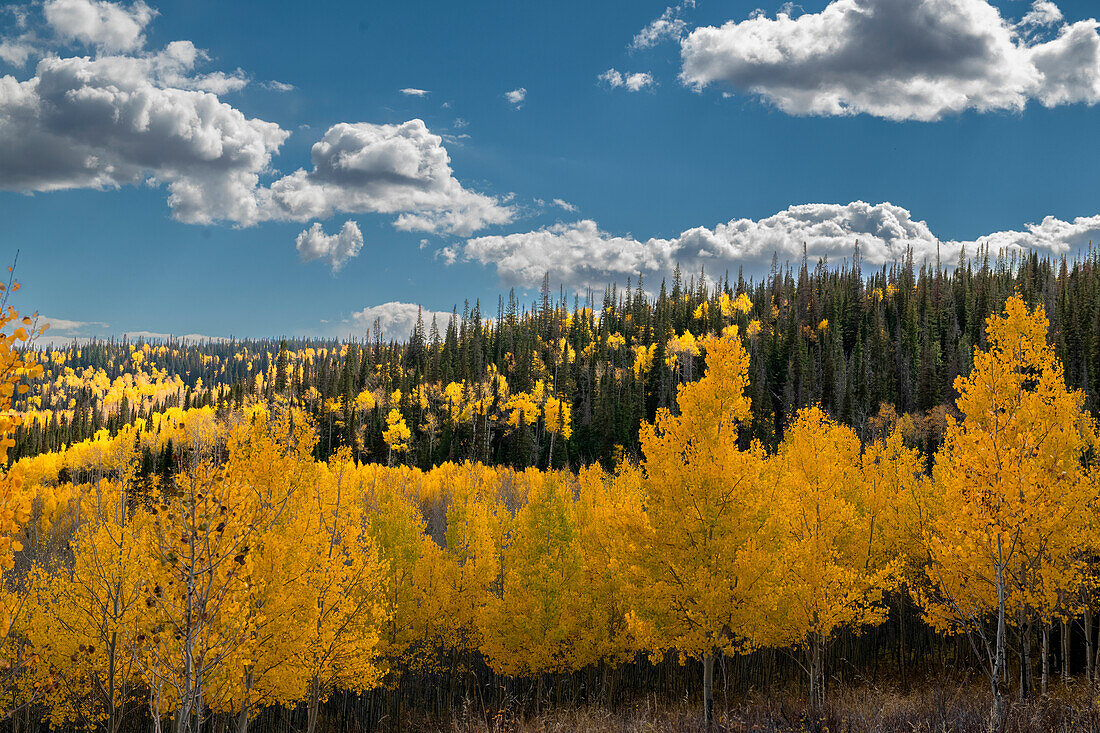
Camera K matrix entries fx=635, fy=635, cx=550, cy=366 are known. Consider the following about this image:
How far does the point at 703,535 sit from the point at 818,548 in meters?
6.73

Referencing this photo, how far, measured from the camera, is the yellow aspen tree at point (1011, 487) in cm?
1545

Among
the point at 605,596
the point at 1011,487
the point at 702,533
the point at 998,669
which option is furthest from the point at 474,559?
the point at 1011,487

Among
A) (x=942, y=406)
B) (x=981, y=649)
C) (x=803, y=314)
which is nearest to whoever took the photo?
(x=981, y=649)

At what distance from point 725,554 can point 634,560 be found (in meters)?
2.87

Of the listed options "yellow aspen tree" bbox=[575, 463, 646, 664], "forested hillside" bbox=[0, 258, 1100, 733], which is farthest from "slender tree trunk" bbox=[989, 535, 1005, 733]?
"yellow aspen tree" bbox=[575, 463, 646, 664]

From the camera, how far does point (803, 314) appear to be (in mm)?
140625

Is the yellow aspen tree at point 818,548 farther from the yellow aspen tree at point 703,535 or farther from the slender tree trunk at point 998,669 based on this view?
the slender tree trunk at point 998,669

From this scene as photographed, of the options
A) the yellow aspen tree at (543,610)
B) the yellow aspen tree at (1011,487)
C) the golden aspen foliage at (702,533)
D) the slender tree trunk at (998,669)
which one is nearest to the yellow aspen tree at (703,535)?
the golden aspen foliage at (702,533)

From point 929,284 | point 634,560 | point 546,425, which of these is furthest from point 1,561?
point 929,284

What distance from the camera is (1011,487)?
15.1m

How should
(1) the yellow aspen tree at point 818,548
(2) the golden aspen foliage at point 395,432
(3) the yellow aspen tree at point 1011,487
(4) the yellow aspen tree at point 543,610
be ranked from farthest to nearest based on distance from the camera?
1. (2) the golden aspen foliage at point 395,432
2. (4) the yellow aspen tree at point 543,610
3. (1) the yellow aspen tree at point 818,548
4. (3) the yellow aspen tree at point 1011,487

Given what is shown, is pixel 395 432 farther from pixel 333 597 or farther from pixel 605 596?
pixel 333 597

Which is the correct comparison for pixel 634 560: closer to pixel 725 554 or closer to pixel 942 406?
pixel 725 554

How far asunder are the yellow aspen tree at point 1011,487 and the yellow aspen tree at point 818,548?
2506 mm
